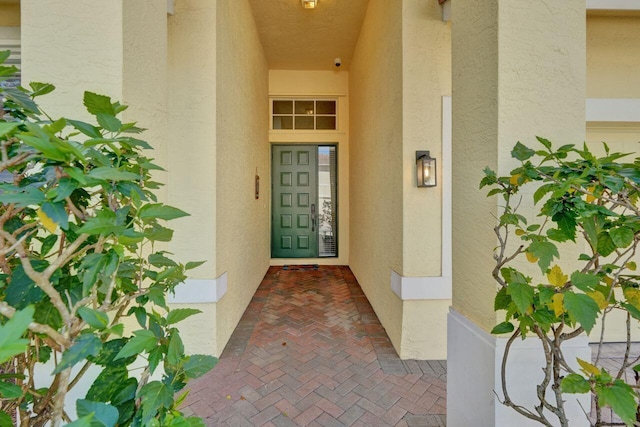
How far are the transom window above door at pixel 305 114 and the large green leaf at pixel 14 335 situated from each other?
17.2 ft

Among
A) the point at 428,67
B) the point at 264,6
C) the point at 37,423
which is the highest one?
the point at 264,6

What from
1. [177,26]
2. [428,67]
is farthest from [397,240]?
[177,26]

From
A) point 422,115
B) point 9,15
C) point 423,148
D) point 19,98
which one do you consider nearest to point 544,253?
point 19,98

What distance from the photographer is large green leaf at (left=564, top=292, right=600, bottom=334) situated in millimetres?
715

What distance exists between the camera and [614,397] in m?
0.69

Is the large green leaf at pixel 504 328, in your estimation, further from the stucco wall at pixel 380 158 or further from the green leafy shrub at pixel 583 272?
the stucco wall at pixel 380 158

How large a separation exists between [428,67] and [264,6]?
8.02ft

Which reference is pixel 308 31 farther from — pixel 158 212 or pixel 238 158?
pixel 158 212

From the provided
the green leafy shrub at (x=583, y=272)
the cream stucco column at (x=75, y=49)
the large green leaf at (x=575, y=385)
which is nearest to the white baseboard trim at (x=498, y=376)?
the green leafy shrub at (x=583, y=272)

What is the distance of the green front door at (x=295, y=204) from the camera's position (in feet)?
17.5

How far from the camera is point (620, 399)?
0.69 metres

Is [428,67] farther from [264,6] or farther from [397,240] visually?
[264,6]

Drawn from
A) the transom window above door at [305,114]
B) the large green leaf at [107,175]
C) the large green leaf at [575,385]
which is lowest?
the large green leaf at [575,385]

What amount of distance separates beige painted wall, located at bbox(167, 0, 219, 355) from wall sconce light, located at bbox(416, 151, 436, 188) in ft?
5.52
